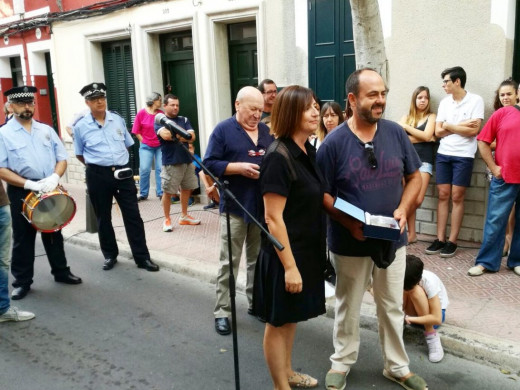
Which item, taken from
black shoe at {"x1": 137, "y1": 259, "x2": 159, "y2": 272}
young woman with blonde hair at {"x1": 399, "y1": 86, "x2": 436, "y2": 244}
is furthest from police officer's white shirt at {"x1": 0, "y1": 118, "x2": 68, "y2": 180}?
young woman with blonde hair at {"x1": 399, "y1": 86, "x2": 436, "y2": 244}

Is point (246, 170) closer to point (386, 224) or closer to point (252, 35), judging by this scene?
point (386, 224)

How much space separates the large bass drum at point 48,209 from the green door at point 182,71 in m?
4.68

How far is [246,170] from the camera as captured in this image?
4078mm

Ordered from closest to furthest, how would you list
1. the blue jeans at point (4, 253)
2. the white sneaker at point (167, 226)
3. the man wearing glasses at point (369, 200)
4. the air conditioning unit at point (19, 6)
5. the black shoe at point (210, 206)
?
the man wearing glasses at point (369, 200), the blue jeans at point (4, 253), the white sneaker at point (167, 226), the black shoe at point (210, 206), the air conditioning unit at point (19, 6)

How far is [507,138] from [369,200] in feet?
8.46

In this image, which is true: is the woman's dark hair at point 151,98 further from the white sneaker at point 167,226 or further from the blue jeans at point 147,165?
the white sneaker at point 167,226

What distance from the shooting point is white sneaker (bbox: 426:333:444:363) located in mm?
3873

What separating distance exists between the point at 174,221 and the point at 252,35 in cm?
341

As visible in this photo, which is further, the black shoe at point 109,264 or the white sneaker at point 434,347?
the black shoe at point 109,264

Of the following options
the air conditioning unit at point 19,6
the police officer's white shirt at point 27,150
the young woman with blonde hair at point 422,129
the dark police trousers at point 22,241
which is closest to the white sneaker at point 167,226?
the dark police trousers at point 22,241

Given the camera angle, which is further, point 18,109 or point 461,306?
point 18,109

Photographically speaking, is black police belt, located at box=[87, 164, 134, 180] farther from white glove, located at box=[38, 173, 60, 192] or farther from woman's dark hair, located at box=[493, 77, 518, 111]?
woman's dark hair, located at box=[493, 77, 518, 111]

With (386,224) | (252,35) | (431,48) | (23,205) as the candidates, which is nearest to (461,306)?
(386,224)

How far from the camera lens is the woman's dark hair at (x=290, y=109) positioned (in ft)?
9.85
